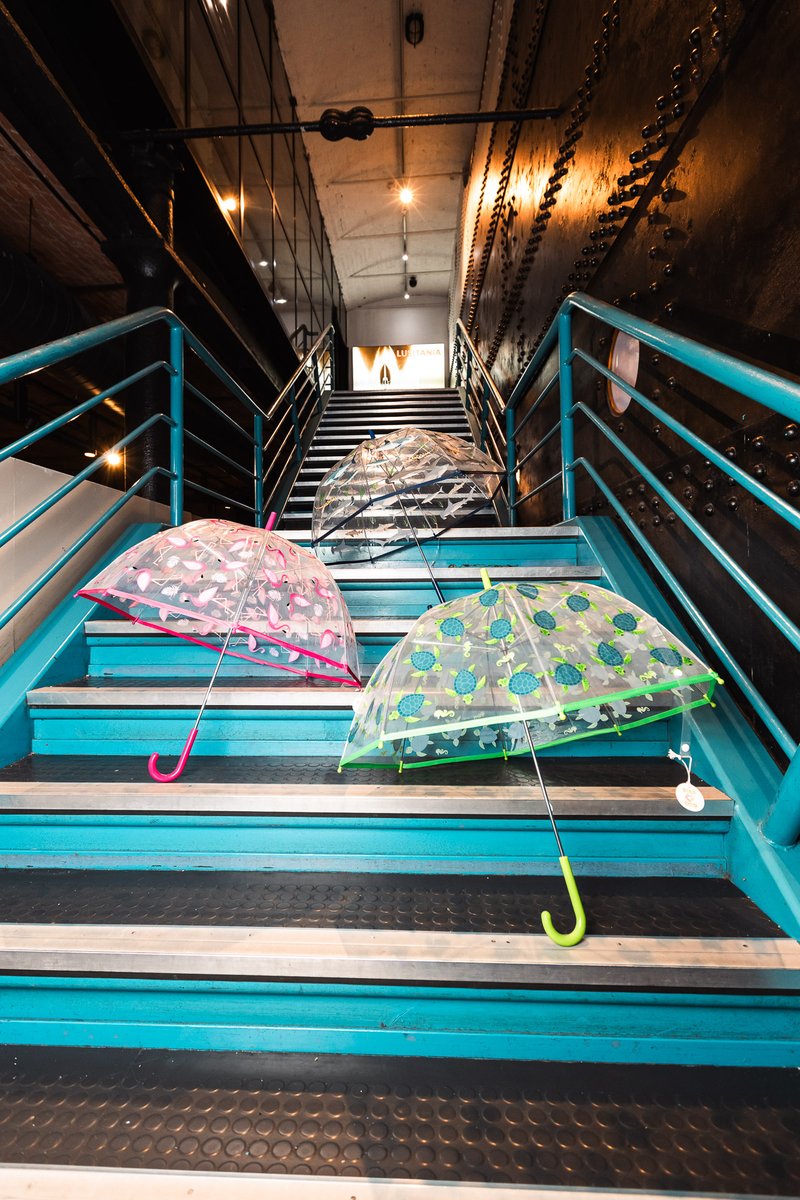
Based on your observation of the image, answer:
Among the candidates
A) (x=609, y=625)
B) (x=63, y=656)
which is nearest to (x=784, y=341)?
(x=609, y=625)

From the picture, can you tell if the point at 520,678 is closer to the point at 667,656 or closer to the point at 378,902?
the point at 667,656

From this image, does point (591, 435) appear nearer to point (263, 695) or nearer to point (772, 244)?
point (772, 244)

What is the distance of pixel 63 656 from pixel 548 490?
306 centimetres

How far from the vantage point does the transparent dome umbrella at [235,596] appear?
1459 millimetres

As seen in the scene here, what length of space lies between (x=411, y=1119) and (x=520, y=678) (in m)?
0.72

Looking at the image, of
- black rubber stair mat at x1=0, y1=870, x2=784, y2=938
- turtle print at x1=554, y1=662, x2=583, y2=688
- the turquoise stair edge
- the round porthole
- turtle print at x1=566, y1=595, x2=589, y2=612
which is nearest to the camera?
black rubber stair mat at x1=0, y1=870, x2=784, y2=938

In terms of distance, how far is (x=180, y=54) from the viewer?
4.82 metres

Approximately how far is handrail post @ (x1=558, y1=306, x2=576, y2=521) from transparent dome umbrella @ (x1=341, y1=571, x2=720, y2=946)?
1.42 meters

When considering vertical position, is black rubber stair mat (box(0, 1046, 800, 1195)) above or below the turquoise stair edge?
below

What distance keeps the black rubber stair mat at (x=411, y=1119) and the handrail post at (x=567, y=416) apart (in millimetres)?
2170

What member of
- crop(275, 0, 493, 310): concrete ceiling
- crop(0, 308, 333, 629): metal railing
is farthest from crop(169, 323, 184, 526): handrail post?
crop(275, 0, 493, 310): concrete ceiling

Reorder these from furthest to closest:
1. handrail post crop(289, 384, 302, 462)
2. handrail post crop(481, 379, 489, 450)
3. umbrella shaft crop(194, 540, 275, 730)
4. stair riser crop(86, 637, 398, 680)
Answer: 1. handrail post crop(481, 379, 489, 450)
2. handrail post crop(289, 384, 302, 462)
3. stair riser crop(86, 637, 398, 680)
4. umbrella shaft crop(194, 540, 275, 730)

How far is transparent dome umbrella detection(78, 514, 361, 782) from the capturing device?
1459 mm

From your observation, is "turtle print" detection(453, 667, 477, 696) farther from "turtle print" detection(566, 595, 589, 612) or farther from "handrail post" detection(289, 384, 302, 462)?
"handrail post" detection(289, 384, 302, 462)
